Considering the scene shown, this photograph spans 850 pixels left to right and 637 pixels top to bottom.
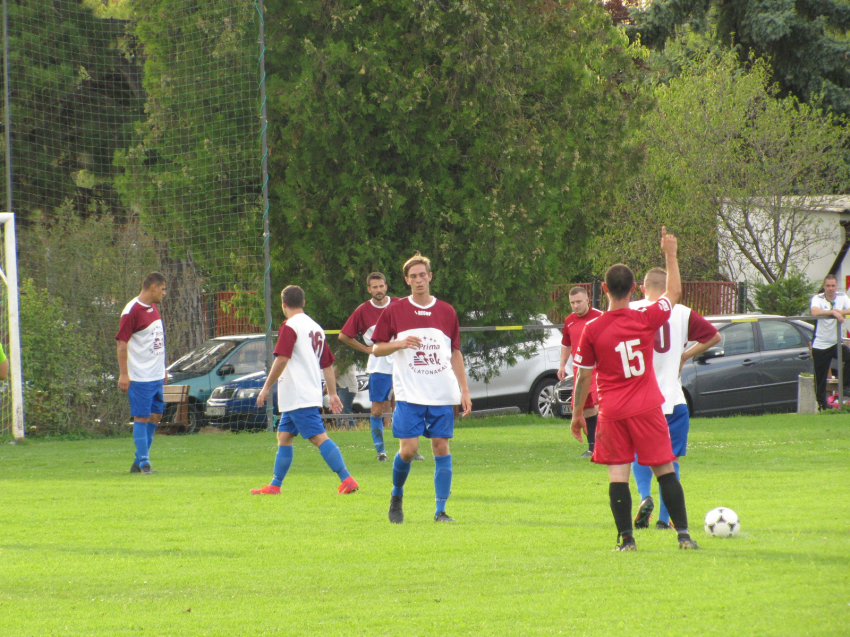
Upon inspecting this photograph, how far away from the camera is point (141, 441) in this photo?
11859mm

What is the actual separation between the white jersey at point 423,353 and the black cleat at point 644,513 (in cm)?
155

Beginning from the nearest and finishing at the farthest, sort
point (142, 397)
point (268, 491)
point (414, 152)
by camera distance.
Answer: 1. point (268, 491)
2. point (142, 397)
3. point (414, 152)

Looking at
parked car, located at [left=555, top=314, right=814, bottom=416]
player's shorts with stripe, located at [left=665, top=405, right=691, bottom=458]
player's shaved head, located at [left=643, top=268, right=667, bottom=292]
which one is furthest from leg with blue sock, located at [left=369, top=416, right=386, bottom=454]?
player's shaved head, located at [left=643, top=268, right=667, bottom=292]

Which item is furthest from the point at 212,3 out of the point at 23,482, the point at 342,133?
the point at 23,482

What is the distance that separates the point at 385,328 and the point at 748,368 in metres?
11.2

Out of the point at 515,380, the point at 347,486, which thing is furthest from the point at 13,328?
the point at 515,380

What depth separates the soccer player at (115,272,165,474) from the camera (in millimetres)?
11625

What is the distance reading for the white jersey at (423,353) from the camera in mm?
7875

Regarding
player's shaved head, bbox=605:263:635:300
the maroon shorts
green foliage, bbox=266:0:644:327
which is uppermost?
green foliage, bbox=266:0:644:327

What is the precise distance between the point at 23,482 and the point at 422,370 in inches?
228

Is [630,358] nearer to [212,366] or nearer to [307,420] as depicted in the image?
[307,420]

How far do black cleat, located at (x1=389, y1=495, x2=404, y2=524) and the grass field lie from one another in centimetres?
10

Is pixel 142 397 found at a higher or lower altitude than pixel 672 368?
lower

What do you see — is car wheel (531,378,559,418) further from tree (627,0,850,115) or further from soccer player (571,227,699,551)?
tree (627,0,850,115)
